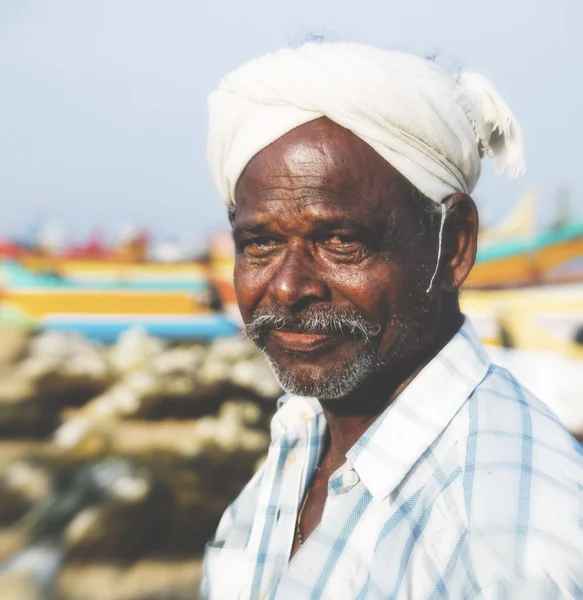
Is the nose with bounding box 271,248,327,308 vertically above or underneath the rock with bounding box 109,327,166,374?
above

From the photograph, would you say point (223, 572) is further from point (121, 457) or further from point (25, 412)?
Answer: point (25, 412)

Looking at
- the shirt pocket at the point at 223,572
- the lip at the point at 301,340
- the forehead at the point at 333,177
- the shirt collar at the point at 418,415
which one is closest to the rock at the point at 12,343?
the shirt pocket at the point at 223,572

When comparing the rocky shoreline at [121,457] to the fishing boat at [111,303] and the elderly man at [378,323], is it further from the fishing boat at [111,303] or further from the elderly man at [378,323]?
the elderly man at [378,323]

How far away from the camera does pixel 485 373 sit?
5.07 feet

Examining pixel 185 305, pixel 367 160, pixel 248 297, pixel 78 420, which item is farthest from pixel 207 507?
pixel 185 305

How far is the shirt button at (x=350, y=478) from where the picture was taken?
1.50 meters

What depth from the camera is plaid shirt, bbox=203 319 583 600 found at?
118 cm

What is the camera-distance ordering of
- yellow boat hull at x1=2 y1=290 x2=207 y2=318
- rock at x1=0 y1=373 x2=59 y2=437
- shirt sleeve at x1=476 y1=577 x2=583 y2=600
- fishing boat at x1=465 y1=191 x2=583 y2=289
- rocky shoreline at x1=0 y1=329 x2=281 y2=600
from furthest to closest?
1. yellow boat hull at x1=2 y1=290 x2=207 y2=318
2. fishing boat at x1=465 y1=191 x2=583 y2=289
3. rock at x1=0 y1=373 x2=59 y2=437
4. rocky shoreline at x1=0 y1=329 x2=281 y2=600
5. shirt sleeve at x1=476 y1=577 x2=583 y2=600

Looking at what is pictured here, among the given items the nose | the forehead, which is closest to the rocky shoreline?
the nose

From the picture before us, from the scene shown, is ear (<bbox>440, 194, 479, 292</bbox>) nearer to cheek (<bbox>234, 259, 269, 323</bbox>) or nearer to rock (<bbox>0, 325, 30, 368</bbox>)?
cheek (<bbox>234, 259, 269, 323</bbox>)

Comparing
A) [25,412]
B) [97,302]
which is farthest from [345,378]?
[97,302]

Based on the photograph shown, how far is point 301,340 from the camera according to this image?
5.34 ft

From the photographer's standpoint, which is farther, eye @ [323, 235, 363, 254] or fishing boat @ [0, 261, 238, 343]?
fishing boat @ [0, 261, 238, 343]

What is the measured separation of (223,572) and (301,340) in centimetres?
74
